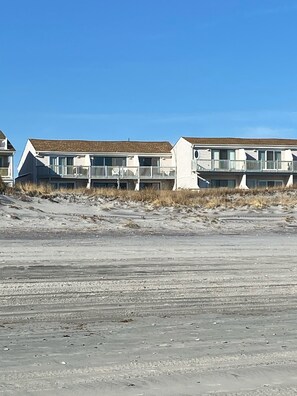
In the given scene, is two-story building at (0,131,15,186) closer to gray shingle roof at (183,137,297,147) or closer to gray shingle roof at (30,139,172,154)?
gray shingle roof at (30,139,172,154)

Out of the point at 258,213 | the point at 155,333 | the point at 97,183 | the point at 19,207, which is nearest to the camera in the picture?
A: the point at 155,333

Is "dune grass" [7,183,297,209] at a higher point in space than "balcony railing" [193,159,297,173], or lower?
lower

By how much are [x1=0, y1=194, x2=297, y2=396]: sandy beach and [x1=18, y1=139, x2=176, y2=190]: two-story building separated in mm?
39213

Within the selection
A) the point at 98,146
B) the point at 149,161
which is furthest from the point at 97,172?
the point at 149,161

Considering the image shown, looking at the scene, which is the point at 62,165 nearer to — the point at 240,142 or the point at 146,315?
the point at 240,142

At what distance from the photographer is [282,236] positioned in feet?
74.2

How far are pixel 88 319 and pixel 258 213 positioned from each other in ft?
75.9

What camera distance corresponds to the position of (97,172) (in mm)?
60344

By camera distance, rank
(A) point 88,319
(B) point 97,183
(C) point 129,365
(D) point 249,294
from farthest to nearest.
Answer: (B) point 97,183, (D) point 249,294, (A) point 88,319, (C) point 129,365

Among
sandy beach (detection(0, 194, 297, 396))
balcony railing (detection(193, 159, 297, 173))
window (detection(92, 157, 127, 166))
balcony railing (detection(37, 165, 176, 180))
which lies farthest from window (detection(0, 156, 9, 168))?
sandy beach (detection(0, 194, 297, 396))

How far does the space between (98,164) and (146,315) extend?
175ft

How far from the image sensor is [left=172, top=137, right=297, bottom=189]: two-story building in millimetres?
60219

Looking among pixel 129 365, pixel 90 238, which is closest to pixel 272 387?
pixel 129 365

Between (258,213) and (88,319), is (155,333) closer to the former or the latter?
(88,319)
